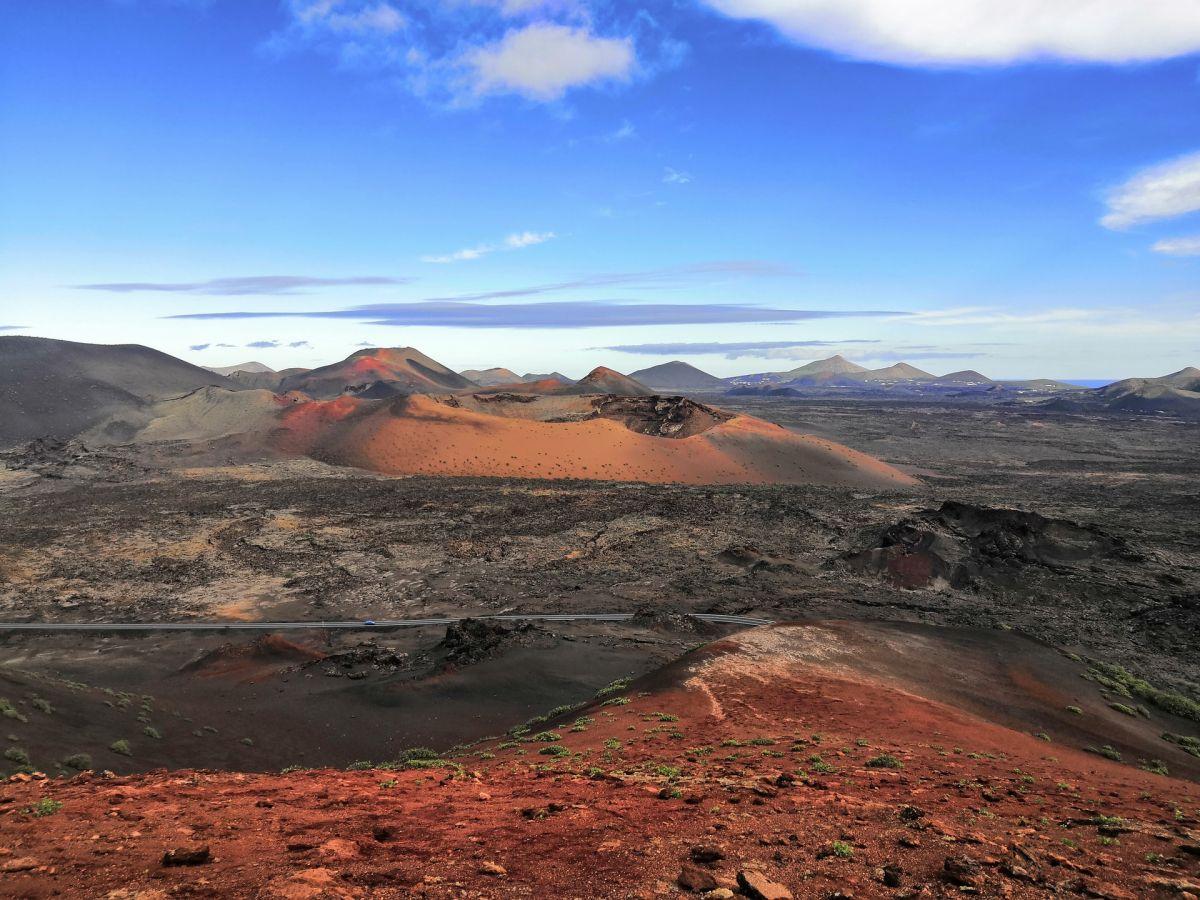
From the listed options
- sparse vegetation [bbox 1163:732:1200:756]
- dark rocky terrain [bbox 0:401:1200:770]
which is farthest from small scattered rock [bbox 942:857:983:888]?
sparse vegetation [bbox 1163:732:1200:756]

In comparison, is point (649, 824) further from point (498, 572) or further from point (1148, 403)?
point (1148, 403)

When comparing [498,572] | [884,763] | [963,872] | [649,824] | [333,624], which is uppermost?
[963,872]

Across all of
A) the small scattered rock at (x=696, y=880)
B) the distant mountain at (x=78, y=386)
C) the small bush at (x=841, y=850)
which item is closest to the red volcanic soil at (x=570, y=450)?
the distant mountain at (x=78, y=386)

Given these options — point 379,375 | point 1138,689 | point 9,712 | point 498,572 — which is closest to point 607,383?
point 379,375

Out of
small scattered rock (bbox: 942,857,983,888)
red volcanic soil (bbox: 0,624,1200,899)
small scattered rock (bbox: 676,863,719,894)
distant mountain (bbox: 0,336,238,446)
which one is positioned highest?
distant mountain (bbox: 0,336,238,446)

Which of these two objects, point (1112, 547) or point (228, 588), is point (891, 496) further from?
point (228, 588)

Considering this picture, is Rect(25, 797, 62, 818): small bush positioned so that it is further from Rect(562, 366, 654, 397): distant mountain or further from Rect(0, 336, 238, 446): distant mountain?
Rect(562, 366, 654, 397): distant mountain
